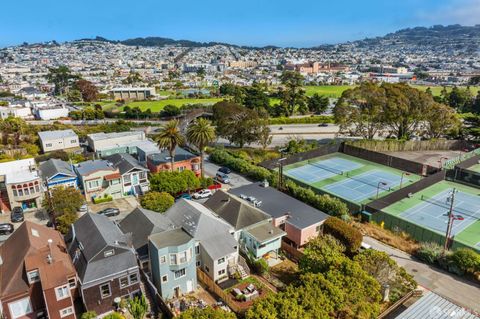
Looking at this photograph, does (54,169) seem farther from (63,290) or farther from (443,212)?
(443,212)

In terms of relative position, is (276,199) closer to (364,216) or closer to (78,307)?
(364,216)

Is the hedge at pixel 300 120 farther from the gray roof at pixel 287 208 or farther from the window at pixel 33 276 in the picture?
the window at pixel 33 276

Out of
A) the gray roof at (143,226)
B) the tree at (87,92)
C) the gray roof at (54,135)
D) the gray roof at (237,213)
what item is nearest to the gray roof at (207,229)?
the gray roof at (237,213)

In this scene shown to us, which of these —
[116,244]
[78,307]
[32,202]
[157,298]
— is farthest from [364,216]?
[32,202]

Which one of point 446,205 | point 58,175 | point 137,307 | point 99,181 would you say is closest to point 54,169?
point 58,175

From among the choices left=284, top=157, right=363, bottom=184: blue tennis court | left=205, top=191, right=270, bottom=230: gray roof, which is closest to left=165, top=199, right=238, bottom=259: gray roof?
left=205, top=191, right=270, bottom=230: gray roof

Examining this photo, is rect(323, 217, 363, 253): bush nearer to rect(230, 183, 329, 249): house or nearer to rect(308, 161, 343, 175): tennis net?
rect(230, 183, 329, 249): house
